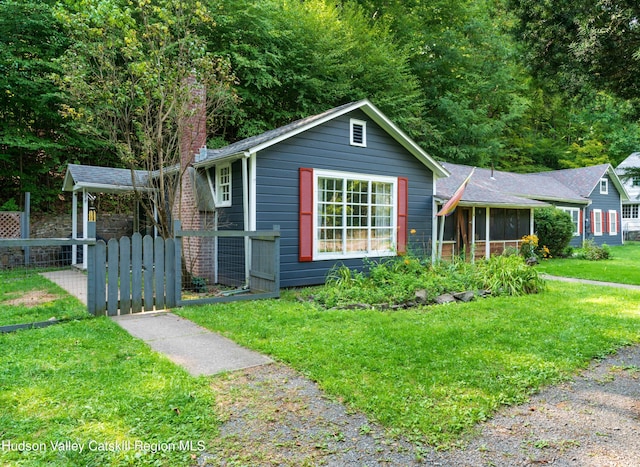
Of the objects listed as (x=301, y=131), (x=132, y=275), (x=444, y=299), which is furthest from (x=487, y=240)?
(x=132, y=275)

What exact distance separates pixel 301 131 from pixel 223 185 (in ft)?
7.27

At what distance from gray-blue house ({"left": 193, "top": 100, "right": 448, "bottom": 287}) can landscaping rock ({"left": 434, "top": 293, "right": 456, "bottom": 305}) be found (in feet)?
9.17

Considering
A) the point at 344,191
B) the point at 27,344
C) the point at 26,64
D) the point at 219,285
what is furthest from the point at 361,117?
the point at 26,64

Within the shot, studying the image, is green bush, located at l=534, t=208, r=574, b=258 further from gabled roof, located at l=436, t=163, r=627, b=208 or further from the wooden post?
the wooden post

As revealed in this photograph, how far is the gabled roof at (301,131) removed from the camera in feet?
27.4

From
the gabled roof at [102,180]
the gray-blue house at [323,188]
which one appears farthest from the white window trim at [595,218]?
the gabled roof at [102,180]

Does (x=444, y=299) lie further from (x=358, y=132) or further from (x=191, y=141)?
(x=191, y=141)

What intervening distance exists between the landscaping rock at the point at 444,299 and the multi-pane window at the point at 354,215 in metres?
2.83

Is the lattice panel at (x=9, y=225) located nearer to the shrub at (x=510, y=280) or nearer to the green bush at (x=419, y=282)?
the green bush at (x=419, y=282)

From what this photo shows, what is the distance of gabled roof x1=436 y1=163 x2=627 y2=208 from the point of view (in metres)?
14.0

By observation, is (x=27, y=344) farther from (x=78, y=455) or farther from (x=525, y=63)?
(x=525, y=63)

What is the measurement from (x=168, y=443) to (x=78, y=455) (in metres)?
0.49

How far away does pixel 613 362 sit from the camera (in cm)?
430

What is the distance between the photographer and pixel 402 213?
35.3 ft
